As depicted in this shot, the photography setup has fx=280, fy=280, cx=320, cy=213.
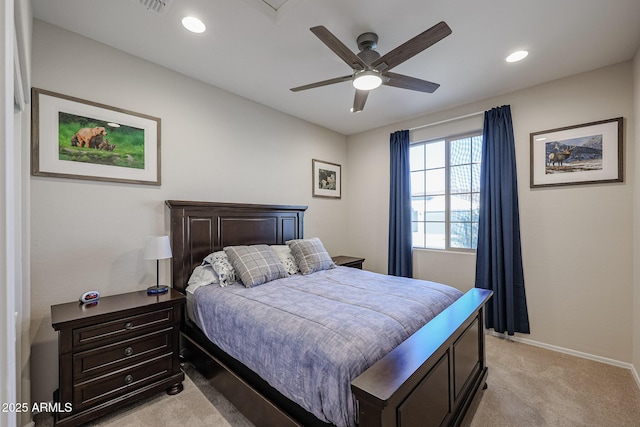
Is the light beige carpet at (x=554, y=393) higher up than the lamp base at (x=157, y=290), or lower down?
lower down

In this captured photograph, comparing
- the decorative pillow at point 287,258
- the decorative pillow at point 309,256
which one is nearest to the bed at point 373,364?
the decorative pillow at point 309,256

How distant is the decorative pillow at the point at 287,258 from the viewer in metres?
3.02

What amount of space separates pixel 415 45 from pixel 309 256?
2158 mm

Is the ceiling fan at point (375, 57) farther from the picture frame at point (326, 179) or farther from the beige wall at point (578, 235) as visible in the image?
the picture frame at point (326, 179)

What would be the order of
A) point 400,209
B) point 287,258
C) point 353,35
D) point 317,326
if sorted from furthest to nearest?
1. point 400,209
2. point 287,258
3. point 353,35
4. point 317,326

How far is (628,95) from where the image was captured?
2596 millimetres

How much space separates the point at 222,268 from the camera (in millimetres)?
2600

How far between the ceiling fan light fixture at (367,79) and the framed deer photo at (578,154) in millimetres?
2110

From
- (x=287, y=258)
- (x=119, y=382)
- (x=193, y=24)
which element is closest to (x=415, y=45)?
(x=193, y=24)

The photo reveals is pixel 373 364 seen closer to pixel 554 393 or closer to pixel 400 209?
pixel 554 393

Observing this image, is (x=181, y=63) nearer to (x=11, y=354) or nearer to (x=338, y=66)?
(x=338, y=66)

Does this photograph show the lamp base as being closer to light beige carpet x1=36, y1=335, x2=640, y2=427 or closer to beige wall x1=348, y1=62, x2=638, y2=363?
light beige carpet x1=36, y1=335, x2=640, y2=427

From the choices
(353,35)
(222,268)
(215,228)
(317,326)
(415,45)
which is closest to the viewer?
(317,326)

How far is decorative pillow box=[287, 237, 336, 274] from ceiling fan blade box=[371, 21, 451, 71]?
1927mm
